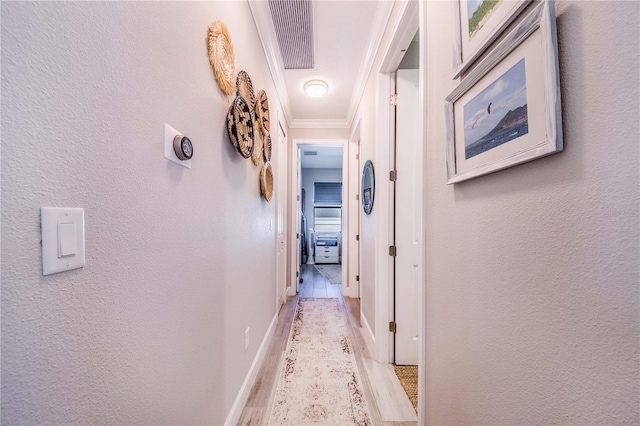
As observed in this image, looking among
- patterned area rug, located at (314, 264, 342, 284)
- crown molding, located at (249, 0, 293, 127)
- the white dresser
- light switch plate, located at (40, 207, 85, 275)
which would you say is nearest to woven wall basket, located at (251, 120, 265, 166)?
crown molding, located at (249, 0, 293, 127)

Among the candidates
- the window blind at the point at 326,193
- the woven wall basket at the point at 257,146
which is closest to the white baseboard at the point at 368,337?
the woven wall basket at the point at 257,146

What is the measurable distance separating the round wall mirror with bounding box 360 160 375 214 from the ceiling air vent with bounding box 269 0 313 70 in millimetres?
1097

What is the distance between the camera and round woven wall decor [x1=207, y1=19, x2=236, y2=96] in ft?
3.47

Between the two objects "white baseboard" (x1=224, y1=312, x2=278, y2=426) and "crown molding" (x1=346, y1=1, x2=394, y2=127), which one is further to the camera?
"crown molding" (x1=346, y1=1, x2=394, y2=127)

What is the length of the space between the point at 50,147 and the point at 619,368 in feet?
3.43

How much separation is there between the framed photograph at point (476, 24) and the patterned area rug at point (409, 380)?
70.0 inches

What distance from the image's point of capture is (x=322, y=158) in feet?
19.7

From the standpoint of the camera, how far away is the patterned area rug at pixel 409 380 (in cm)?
158

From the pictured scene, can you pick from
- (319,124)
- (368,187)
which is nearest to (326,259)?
(319,124)

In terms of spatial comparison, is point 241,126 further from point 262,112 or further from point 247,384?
point 247,384

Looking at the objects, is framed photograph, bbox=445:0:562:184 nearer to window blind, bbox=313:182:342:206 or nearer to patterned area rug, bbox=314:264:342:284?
patterned area rug, bbox=314:264:342:284

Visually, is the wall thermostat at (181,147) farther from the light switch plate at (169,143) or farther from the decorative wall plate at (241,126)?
the decorative wall plate at (241,126)

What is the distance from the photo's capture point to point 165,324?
2.53 feet

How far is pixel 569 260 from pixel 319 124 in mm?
3484
